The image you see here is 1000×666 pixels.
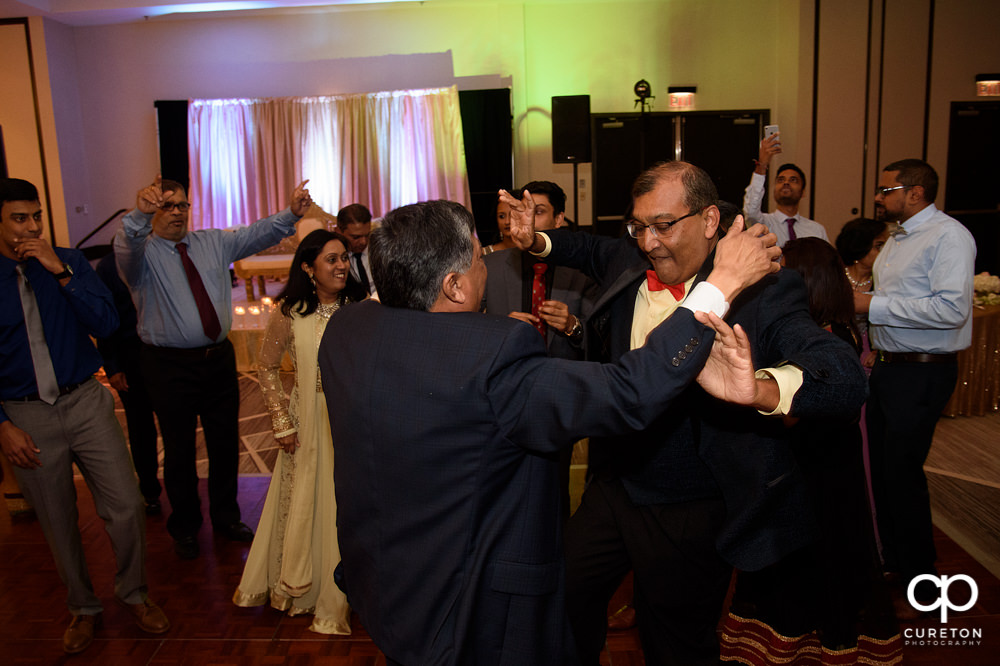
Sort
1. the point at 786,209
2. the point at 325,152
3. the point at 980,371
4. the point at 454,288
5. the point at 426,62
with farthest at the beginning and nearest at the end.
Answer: the point at 325,152
the point at 426,62
the point at 786,209
the point at 980,371
the point at 454,288

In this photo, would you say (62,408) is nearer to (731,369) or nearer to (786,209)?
(731,369)

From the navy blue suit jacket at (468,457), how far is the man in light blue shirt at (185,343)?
2101 millimetres

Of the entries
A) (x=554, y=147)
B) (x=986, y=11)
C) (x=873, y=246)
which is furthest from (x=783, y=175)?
(x=986, y=11)

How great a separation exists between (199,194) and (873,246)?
8.91m

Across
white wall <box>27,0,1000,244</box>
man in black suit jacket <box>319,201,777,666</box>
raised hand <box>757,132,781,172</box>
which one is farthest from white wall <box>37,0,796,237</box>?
man in black suit jacket <box>319,201,777,666</box>

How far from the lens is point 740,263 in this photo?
1326 mm

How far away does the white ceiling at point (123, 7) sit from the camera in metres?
8.79

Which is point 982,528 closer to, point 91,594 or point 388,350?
point 388,350

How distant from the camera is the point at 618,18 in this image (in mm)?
9242

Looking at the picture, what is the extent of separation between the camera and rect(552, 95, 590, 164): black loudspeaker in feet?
26.8

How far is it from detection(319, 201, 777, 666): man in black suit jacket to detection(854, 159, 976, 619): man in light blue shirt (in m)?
1.86

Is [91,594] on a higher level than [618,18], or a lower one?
lower

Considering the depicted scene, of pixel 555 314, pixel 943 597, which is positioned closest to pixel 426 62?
pixel 555 314

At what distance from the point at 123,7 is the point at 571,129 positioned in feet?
19.5
